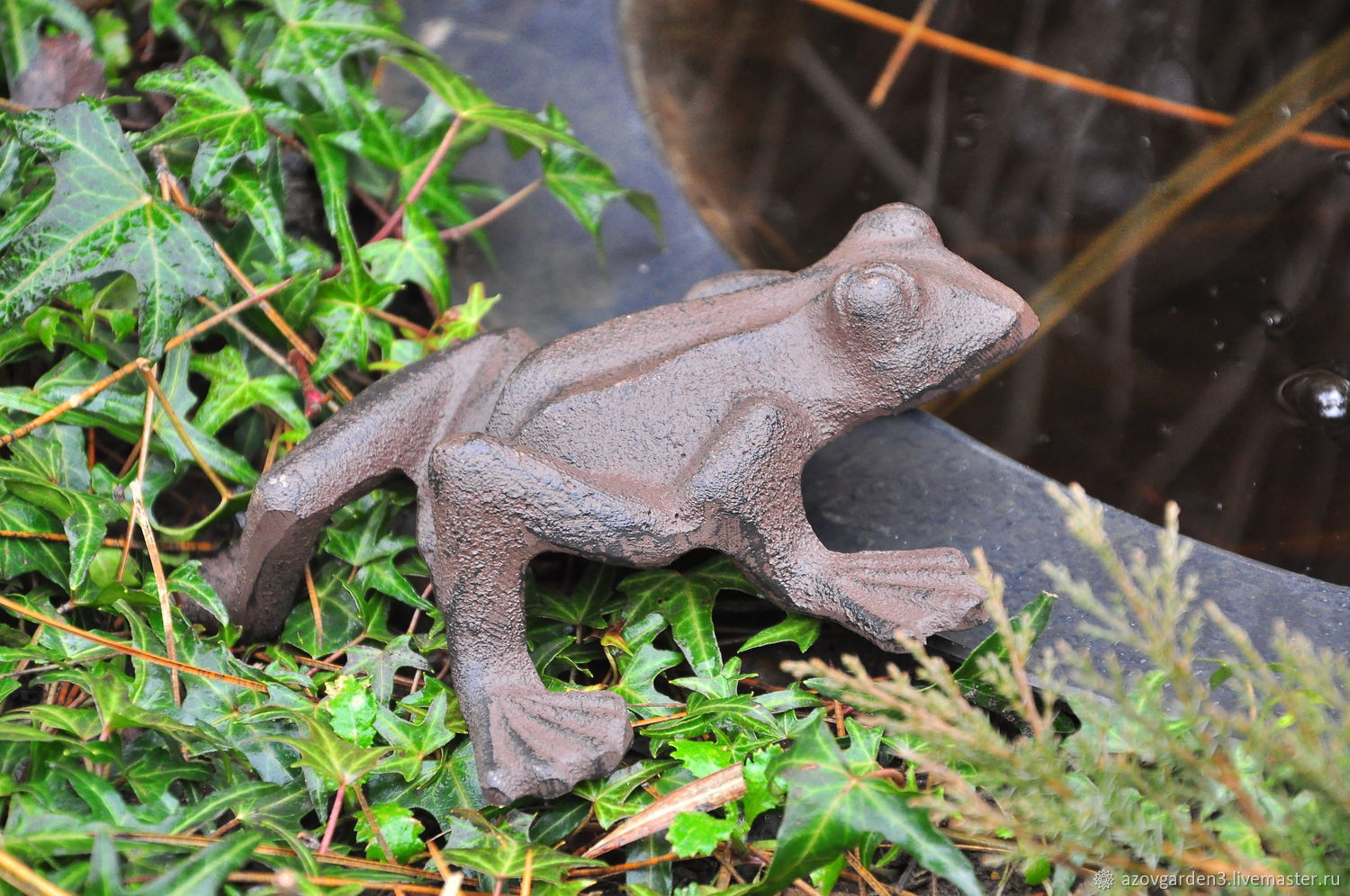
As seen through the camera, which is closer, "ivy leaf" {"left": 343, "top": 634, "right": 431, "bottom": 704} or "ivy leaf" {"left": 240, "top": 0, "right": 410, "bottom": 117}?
"ivy leaf" {"left": 343, "top": 634, "right": 431, "bottom": 704}

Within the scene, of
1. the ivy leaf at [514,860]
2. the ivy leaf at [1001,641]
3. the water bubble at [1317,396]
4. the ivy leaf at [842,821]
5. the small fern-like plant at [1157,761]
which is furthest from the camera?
the water bubble at [1317,396]

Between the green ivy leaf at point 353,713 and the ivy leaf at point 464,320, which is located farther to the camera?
the ivy leaf at point 464,320

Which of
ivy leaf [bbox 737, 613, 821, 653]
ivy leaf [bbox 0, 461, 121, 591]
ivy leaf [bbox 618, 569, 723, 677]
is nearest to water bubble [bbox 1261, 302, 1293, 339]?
ivy leaf [bbox 737, 613, 821, 653]

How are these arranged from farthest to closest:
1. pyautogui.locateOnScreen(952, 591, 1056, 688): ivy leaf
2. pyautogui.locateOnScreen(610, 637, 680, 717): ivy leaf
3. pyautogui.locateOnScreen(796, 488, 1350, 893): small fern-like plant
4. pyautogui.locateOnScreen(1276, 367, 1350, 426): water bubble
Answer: pyautogui.locateOnScreen(1276, 367, 1350, 426): water bubble
pyautogui.locateOnScreen(610, 637, 680, 717): ivy leaf
pyautogui.locateOnScreen(952, 591, 1056, 688): ivy leaf
pyautogui.locateOnScreen(796, 488, 1350, 893): small fern-like plant

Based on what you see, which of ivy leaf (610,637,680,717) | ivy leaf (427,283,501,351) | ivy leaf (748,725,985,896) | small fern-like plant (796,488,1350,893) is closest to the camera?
small fern-like plant (796,488,1350,893)

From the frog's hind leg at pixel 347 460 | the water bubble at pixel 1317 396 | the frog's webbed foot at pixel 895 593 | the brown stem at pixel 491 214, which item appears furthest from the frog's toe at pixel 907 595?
the brown stem at pixel 491 214

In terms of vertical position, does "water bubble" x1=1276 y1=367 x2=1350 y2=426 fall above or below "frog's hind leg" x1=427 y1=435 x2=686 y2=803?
above

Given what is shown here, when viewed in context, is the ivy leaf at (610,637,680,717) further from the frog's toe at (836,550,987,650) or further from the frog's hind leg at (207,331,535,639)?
the frog's hind leg at (207,331,535,639)

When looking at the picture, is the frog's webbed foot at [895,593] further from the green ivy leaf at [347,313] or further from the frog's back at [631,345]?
the green ivy leaf at [347,313]
